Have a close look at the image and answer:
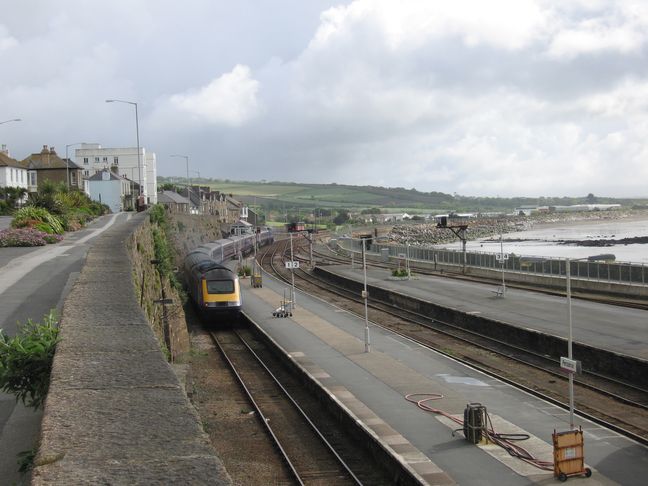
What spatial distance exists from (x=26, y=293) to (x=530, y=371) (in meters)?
16.9

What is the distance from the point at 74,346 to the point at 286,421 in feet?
38.3

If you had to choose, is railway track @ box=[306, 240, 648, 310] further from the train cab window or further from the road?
the road

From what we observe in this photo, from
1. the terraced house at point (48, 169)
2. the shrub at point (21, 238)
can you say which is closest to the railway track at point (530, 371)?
the shrub at point (21, 238)

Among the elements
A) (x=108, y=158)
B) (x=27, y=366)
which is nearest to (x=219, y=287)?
Result: (x=27, y=366)

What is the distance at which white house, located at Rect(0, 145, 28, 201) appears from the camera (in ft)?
226

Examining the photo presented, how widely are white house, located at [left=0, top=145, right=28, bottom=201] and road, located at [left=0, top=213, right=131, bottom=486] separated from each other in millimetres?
30175

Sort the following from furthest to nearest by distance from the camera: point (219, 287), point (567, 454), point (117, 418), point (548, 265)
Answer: point (548, 265)
point (219, 287)
point (567, 454)
point (117, 418)

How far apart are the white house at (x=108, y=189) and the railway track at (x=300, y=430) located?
7244cm

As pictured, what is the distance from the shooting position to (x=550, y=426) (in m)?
17.8

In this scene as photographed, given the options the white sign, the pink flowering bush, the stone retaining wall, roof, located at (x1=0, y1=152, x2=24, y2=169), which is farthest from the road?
roof, located at (x1=0, y1=152, x2=24, y2=169)

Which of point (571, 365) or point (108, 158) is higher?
point (108, 158)

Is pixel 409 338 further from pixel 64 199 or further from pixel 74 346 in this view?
pixel 64 199

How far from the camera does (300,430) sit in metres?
18.8

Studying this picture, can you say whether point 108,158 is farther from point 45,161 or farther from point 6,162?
point 6,162
